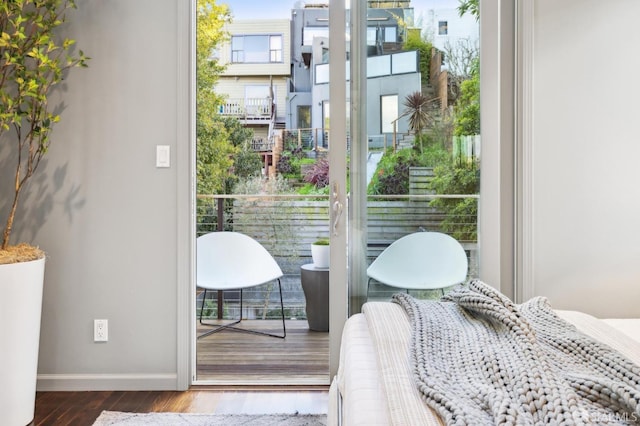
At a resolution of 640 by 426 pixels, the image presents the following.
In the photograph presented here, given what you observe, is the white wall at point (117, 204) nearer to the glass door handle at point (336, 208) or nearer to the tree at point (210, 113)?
the tree at point (210, 113)

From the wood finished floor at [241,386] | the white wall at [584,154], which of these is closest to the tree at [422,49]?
the white wall at [584,154]

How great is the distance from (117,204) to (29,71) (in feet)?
2.36

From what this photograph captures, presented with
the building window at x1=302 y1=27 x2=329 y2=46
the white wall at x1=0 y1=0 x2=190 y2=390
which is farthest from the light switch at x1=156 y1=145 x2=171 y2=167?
the building window at x1=302 y1=27 x2=329 y2=46

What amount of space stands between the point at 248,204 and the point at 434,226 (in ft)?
4.50

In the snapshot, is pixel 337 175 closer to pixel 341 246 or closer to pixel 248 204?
pixel 341 246

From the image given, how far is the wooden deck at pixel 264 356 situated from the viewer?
264 cm

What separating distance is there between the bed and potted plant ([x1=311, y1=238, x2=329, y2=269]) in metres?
1.63

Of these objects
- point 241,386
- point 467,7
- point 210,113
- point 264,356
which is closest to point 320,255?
point 264,356

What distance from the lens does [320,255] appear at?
3.20 metres

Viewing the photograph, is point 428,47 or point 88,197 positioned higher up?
point 428,47

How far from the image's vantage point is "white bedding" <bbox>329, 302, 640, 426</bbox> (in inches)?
33.3

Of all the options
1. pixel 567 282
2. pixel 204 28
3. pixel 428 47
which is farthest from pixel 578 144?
pixel 204 28

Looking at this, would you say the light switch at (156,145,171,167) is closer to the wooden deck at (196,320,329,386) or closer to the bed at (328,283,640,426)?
the wooden deck at (196,320,329,386)

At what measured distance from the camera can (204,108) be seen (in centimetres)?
310
